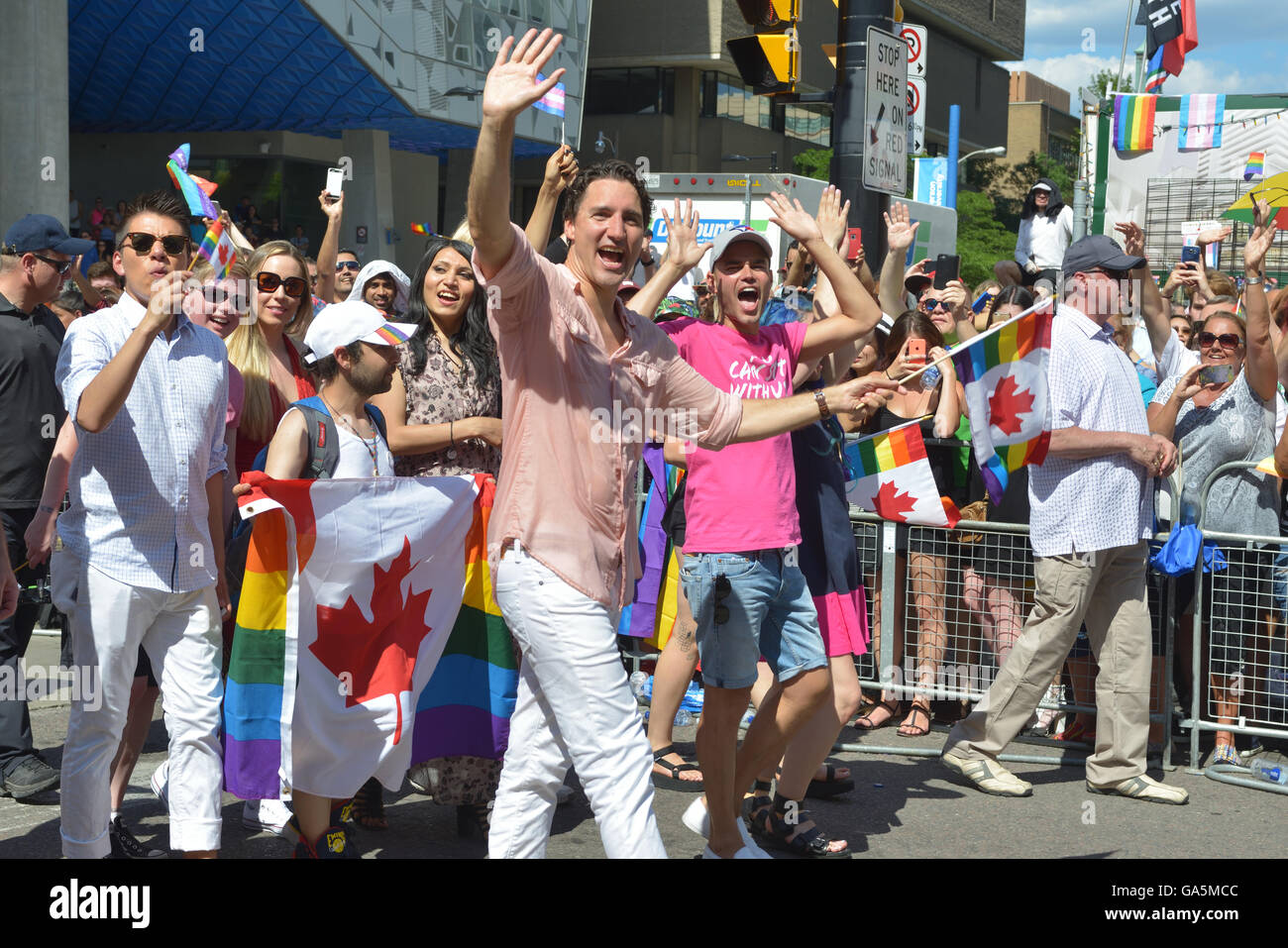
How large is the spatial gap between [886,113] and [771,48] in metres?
0.90

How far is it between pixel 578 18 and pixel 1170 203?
27213mm

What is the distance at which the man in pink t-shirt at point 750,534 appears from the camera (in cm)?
495

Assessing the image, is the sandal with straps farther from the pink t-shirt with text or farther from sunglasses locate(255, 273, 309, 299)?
sunglasses locate(255, 273, 309, 299)

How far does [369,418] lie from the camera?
16.9 feet

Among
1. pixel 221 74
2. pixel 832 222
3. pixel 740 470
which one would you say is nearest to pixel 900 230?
pixel 832 222

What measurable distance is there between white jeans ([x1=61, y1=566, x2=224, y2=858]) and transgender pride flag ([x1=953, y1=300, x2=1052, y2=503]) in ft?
9.89

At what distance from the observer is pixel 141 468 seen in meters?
4.46

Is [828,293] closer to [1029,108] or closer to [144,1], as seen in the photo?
[144,1]

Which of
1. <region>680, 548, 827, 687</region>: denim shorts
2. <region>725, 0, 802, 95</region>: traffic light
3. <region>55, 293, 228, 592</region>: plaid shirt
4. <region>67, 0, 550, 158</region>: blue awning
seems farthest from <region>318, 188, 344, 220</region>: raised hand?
<region>67, 0, 550, 158</region>: blue awning

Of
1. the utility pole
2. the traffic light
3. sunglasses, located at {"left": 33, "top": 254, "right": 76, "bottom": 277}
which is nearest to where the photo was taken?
sunglasses, located at {"left": 33, "top": 254, "right": 76, "bottom": 277}

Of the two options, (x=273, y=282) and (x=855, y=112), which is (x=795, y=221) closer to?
(x=273, y=282)

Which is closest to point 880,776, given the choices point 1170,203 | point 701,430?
point 701,430

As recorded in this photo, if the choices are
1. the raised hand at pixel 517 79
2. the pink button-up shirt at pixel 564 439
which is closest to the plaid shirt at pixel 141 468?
the pink button-up shirt at pixel 564 439

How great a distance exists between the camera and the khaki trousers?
6.39 m
